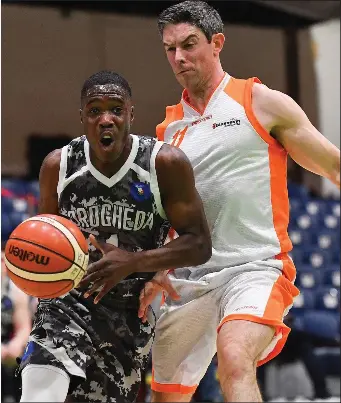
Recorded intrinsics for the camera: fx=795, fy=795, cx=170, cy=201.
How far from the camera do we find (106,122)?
2.95m

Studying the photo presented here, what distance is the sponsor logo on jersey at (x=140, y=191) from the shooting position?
3.09 m

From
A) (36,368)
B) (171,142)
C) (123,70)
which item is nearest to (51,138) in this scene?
(123,70)

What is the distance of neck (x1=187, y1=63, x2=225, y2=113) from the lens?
11.6 ft

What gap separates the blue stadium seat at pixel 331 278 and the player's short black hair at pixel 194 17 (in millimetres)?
6269

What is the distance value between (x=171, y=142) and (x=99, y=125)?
688mm

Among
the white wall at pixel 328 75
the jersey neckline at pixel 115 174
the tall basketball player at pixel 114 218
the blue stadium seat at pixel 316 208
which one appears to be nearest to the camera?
the tall basketball player at pixel 114 218

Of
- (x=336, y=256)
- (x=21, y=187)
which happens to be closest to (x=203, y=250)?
(x=21, y=187)

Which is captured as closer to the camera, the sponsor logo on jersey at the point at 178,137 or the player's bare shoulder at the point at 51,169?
the player's bare shoulder at the point at 51,169

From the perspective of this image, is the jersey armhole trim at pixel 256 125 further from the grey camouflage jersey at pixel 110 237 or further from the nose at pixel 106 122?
the nose at pixel 106 122

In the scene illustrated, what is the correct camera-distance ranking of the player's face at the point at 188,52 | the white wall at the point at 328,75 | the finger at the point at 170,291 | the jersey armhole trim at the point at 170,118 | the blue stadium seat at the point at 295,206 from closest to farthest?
the finger at the point at 170,291, the player's face at the point at 188,52, the jersey armhole trim at the point at 170,118, the blue stadium seat at the point at 295,206, the white wall at the point at 328,75

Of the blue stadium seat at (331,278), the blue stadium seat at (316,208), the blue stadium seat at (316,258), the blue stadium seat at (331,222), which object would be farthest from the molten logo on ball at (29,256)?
the blue stadium seat at (331,222)

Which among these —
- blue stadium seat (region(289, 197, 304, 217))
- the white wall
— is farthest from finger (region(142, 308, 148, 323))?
the white wall

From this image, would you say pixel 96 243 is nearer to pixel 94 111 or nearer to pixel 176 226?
pixel 176 226

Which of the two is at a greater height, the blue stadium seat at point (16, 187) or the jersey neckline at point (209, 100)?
the jersey neckline at point (209, 100)
